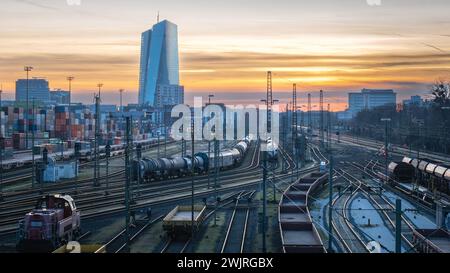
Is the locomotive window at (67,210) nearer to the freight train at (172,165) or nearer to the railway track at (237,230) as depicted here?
the railway track at (237,230)

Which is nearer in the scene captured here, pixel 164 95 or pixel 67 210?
pixel 67 210

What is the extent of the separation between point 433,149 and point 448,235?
22707 mm

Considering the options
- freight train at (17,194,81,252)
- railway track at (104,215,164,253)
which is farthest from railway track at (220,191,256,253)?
freight train at (17,194,81,252)

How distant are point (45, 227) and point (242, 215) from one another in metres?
6.09

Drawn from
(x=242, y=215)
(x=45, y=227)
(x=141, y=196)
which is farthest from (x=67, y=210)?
(x=141, y=196)

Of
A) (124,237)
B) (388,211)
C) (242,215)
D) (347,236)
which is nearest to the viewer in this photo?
(124,237)

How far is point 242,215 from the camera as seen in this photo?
14500 millimetres

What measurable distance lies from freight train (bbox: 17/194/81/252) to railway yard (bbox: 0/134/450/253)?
0.29 metres

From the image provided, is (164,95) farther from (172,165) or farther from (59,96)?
(172,165)

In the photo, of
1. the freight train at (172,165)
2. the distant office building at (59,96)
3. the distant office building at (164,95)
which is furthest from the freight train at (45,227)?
the distant office building at (59,96)

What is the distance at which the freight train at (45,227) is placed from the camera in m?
9.65

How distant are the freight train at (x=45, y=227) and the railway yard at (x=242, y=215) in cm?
29
